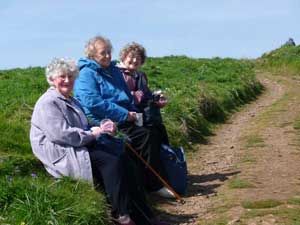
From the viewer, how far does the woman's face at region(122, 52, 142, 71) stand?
27.3 ft

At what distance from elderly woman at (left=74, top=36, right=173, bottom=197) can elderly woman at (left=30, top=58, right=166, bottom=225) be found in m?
0.99

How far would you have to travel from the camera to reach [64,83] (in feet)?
21.6

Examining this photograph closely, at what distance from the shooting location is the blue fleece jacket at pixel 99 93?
765 cm

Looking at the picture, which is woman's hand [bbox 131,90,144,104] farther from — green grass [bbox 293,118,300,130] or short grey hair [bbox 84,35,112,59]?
green grass [bbox 293,118,300,130]

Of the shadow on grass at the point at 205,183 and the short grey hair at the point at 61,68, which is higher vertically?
the short grey hair at the point at 61,68

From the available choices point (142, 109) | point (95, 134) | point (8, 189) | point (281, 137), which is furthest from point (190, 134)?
point (8, 189)

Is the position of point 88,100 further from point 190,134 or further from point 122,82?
point 190,134

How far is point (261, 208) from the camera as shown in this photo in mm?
7340

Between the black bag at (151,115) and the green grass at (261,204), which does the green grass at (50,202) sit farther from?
the black bag at (151,115)

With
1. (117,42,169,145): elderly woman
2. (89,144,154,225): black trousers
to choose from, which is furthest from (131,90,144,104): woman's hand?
(89,144,154,225): black trousers

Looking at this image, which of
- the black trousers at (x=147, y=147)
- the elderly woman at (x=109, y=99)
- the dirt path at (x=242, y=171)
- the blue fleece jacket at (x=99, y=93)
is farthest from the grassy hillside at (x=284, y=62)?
the blue fleece jacket at (x=99, y=93)

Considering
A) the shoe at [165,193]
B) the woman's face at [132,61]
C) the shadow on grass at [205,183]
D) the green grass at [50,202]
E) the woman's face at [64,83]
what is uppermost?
the woman's face at [132,61]

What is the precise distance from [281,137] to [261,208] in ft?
17.5

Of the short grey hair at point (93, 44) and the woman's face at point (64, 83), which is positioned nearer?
the woman's face at point (64, 83)
